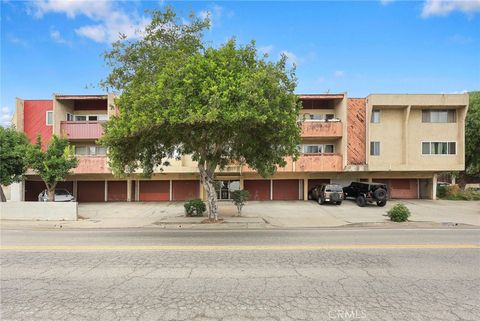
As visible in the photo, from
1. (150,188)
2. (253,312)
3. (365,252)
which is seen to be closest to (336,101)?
(150,188)

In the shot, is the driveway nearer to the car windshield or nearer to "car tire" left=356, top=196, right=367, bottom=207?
"car tire" left=356, top=196, right=367, bottom=207

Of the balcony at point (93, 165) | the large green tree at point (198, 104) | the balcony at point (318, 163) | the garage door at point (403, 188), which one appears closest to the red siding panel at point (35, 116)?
the balcony at point (93, 165)

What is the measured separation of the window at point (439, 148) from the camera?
29531 millimetres

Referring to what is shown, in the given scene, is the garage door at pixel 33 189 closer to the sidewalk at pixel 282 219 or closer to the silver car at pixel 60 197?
the silver car at pixel 60 197

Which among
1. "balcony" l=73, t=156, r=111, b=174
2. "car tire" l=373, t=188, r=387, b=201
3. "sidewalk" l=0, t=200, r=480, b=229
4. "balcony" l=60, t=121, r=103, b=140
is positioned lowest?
"sidewalk" l=0, t=200, r=480, b=229

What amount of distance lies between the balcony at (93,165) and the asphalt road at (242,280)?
18076mm

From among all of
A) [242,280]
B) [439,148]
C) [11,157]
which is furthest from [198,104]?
[439,148]

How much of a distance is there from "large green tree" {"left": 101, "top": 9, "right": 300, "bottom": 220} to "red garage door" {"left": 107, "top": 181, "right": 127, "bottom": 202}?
13.9 metres

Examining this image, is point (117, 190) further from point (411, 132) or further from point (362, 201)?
point (411, 132)

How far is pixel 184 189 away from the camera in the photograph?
31234mm

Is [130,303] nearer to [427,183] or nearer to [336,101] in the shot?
[336,101]

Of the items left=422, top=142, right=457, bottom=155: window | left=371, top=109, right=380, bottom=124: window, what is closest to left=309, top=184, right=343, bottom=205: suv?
left=371, top=109, right=380, bottom=124: window

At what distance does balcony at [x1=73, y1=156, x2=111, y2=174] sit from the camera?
28.3 meters

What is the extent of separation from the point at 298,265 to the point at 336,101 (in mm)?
25041
